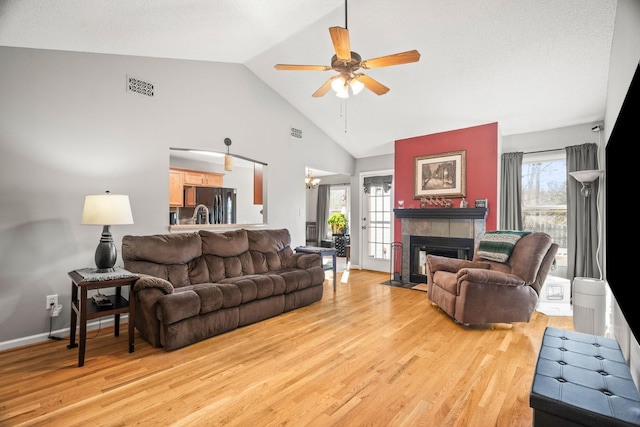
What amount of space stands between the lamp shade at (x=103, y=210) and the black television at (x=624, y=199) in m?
3.33

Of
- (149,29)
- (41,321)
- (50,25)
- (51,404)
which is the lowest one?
(51,404)

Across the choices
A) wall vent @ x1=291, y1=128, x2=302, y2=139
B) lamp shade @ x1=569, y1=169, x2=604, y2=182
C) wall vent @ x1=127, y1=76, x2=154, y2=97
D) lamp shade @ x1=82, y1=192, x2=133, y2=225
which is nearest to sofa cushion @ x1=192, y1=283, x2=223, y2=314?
lamp shade @ x1=82, y1=192, x2=133, y2=225

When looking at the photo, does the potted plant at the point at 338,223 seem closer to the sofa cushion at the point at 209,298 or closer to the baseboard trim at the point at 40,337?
the sofa cushion at the point at 209,298

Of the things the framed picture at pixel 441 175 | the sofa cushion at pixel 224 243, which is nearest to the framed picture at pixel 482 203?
the framed picture at pixel 441 175

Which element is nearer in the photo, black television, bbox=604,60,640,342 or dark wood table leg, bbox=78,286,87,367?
black television, bbox=604,60,640,342

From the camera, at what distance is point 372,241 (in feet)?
21.3

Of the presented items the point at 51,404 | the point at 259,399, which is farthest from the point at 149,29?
the point at 259,399

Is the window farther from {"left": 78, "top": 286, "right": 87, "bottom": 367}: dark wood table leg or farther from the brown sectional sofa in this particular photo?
{"left": 78, "top": 286, "right": 87, "bottom": 367}: dark wood table leg

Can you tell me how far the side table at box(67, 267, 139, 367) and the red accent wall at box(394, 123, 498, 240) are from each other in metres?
4.39

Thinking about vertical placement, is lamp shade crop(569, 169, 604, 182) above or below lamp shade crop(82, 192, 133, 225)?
above

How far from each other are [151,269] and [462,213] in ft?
13.8

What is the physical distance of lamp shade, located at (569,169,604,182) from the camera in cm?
368

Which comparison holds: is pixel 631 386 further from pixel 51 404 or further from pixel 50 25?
pixel 50 25

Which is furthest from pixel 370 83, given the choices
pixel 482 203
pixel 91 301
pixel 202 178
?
pixel 202 178
